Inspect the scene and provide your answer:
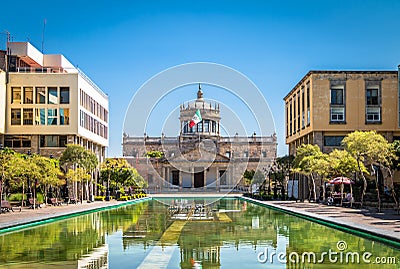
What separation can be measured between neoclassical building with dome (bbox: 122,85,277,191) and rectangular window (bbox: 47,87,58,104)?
3920 centimetres

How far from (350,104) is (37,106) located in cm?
2812

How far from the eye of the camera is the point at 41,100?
179 feet

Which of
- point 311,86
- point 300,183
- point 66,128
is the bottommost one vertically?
point 300,183

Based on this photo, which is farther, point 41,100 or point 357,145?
point 41,100

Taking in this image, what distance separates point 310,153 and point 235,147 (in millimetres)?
60990

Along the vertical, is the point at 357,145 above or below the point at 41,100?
below

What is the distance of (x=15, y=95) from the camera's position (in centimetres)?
5403

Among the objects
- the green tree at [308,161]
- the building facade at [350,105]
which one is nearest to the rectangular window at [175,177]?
the building facade at [350,105]

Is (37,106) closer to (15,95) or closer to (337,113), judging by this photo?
(15,95)

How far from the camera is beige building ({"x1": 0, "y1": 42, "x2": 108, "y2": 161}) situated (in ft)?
177

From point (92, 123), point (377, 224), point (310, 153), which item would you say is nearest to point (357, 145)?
point (377, 224)

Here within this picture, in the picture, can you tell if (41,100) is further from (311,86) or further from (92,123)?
(311,86)

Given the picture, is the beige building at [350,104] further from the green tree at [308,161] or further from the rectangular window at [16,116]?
the rectangular window at [16,116]

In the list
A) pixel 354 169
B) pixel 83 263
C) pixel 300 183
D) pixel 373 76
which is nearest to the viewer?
pixel 83 263
